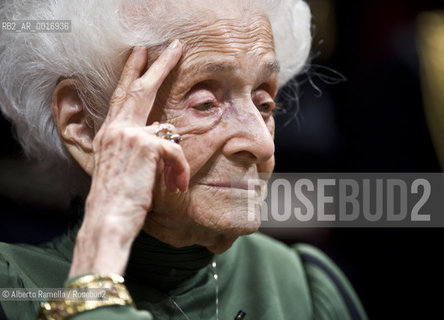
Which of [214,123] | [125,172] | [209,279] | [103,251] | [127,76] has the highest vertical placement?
[127,76]

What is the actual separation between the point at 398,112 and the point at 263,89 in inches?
42.3

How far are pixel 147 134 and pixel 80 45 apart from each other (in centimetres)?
32

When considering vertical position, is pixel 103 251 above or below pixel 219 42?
below

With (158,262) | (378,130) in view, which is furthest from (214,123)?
(378,130)

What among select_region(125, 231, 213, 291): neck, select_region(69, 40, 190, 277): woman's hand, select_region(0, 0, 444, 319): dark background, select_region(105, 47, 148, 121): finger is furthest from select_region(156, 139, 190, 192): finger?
select_region(0, 0, 444, 319): dark background

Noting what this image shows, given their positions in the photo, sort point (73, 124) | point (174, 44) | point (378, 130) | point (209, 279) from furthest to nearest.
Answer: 1. point (378, 130)
2. point (209, 279)
3. point (73, 124)
4. point (174, 44)

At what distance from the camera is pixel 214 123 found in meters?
1.36

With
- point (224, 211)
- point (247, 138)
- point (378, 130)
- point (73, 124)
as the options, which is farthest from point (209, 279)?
point (378, 130)

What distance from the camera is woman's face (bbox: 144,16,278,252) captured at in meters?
1.33

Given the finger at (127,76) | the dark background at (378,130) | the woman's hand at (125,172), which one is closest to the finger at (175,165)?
the woman's hand at (125,172)

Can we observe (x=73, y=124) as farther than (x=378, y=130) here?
No

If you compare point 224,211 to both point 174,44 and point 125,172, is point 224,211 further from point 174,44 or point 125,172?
point 174,44

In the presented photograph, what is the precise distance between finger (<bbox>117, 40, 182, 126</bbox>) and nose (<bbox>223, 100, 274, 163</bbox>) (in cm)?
19

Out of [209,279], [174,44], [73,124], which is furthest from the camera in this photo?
[209,279]
